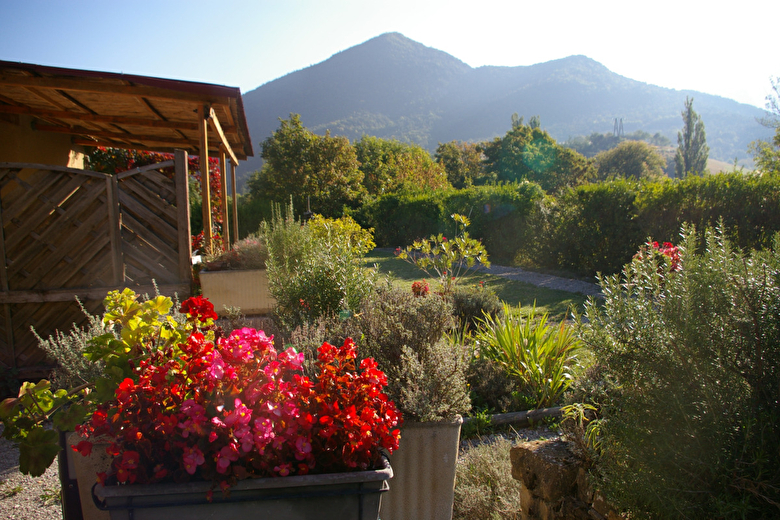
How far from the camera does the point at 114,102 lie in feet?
18.2

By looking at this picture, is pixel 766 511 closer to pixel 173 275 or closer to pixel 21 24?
pixel 173 275

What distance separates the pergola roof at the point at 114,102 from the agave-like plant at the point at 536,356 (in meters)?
4.12

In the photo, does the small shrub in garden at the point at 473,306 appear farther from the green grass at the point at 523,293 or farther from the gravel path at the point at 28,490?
the gravel path at the point at 28,490

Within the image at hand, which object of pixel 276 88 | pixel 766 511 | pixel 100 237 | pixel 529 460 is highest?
pixel 276 88

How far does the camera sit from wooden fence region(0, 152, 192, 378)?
3920mm

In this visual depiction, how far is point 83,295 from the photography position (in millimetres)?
4055

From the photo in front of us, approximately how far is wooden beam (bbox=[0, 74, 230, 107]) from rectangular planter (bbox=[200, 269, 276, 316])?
2074mm

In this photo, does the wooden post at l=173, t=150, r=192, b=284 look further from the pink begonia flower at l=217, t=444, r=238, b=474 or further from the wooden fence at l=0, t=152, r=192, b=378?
→ the pink begonia flower at l=217, t=444, r=238, b=474

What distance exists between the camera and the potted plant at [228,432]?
1229 millimetres

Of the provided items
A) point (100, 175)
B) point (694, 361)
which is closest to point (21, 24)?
point (100, 175)

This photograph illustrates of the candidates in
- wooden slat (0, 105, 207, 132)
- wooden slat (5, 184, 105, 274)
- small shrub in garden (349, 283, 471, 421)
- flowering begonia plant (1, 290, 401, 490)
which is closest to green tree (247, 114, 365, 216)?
wooden slat (0, 105, 207, 132)

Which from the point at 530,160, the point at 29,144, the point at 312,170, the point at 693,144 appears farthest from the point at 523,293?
the point at 693,144

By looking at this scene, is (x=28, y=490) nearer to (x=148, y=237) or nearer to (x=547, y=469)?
(x=148, y=237)

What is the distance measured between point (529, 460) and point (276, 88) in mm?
157606
